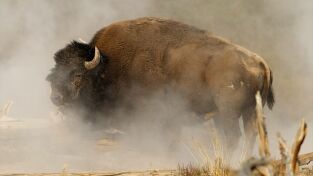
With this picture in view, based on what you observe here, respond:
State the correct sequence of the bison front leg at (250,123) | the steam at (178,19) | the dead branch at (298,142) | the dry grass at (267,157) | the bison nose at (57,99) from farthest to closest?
the steam at (178,19) < the bison nose at (57,99) < the bison front leg at (250,123) < the dead branch at (298,142) < the dry grass at (267,157)

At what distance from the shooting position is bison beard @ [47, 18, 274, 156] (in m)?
4.76

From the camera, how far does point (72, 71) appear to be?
18.3 ft

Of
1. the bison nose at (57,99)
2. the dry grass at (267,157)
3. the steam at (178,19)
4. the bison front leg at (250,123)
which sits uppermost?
the steam at (178,19)

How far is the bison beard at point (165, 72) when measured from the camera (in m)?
4.76

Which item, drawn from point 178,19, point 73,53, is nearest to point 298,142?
point 73,53

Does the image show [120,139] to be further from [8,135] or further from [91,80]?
[8,135]

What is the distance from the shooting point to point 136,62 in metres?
5.49

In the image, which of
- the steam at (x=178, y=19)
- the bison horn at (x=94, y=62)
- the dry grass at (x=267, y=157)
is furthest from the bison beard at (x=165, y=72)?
the dry grass at (x=267, y=157)

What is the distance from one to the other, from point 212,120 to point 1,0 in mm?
9278

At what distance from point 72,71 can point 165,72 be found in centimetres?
102

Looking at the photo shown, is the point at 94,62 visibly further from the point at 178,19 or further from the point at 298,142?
the point at 178,19

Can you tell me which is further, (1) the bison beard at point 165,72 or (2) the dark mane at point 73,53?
(2) the dark mane at point 73,53

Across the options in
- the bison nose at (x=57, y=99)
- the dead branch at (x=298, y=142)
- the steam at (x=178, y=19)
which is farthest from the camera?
the steam at (x=178, y=19)

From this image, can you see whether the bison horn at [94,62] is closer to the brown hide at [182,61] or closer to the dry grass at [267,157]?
the brown hide at [182,61]
